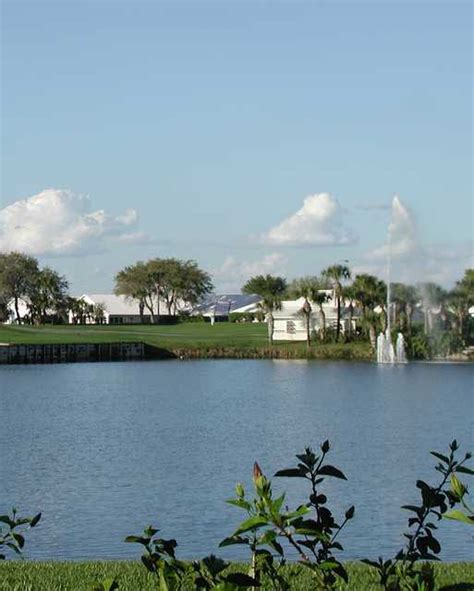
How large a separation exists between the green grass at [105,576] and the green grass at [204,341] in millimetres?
92952

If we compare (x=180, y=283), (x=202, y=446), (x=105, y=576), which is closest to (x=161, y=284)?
(x=180, y=283)

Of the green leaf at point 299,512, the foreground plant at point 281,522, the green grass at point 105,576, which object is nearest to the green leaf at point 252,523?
the foreground plant at point 281,522

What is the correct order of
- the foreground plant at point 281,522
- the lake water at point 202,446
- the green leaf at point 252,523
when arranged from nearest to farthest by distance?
the green leaf at point 252,523
the foreground plant at point 281,522
the lake water at point 202,446

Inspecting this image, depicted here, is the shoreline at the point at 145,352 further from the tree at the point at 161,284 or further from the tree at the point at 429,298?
the tree at the point at 161,284

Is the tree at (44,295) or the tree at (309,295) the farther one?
the tree at (44,295)

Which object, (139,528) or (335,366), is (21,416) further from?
(335,366)

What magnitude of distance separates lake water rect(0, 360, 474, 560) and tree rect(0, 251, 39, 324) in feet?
246

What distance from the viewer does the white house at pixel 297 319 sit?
120 m

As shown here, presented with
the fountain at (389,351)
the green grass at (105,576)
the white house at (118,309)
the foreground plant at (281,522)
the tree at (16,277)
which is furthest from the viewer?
the white house at (118,309)

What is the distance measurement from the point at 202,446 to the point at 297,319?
80.3 m

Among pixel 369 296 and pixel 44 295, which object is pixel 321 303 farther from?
pixel 44 295

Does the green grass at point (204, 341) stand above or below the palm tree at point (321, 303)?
below

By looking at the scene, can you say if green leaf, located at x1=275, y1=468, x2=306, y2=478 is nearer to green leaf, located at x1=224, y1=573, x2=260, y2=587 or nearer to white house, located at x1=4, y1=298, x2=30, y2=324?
green leaf, located at x1=224, y1=573, x2=260, y2=587

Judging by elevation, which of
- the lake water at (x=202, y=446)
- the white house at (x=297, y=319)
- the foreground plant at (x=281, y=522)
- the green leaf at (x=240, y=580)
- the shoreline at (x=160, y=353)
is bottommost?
the lake water at (x=202, y=446)
